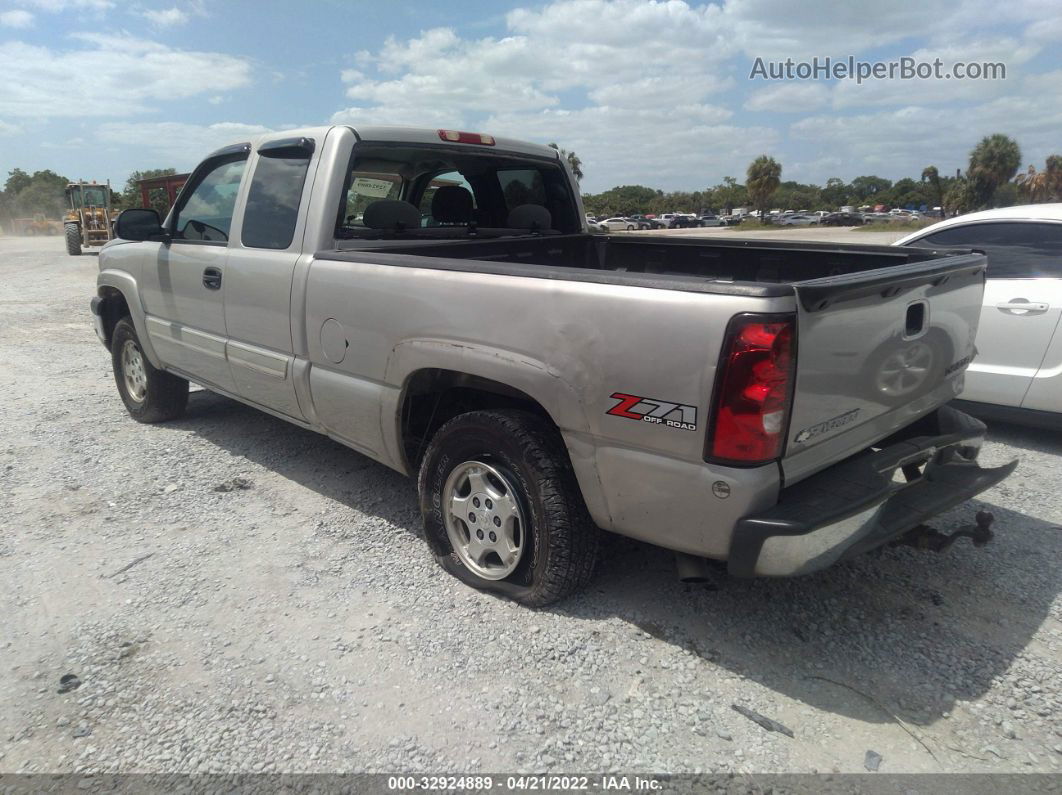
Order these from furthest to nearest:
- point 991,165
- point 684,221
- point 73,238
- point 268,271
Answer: point 684,221, point 991,165, point 73,238, point 268,271

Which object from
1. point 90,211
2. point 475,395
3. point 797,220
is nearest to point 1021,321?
point 475,395

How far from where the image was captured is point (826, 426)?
8.24ft

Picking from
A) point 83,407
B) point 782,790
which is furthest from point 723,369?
point 83,407

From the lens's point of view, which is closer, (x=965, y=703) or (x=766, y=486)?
(x=766, y=486)

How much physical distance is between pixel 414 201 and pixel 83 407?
11.6ft

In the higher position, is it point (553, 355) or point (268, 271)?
point (268, 271)

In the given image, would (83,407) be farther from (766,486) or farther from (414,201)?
(766,486)

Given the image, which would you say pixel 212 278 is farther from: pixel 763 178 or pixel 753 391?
pixel 763 178

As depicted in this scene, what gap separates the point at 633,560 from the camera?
11.5 feet

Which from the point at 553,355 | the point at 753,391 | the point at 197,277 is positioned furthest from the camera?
the point at 197,277

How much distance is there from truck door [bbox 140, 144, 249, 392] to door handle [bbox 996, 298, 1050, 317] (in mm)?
4868

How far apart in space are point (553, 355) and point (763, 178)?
233 feet

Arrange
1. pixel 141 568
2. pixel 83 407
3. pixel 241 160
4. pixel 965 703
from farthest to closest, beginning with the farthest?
pixel 83 407
pixel 241 160
pixel 141 568
pixel 965 703

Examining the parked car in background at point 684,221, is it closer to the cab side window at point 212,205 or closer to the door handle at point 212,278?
the cab side window at point 212,205
